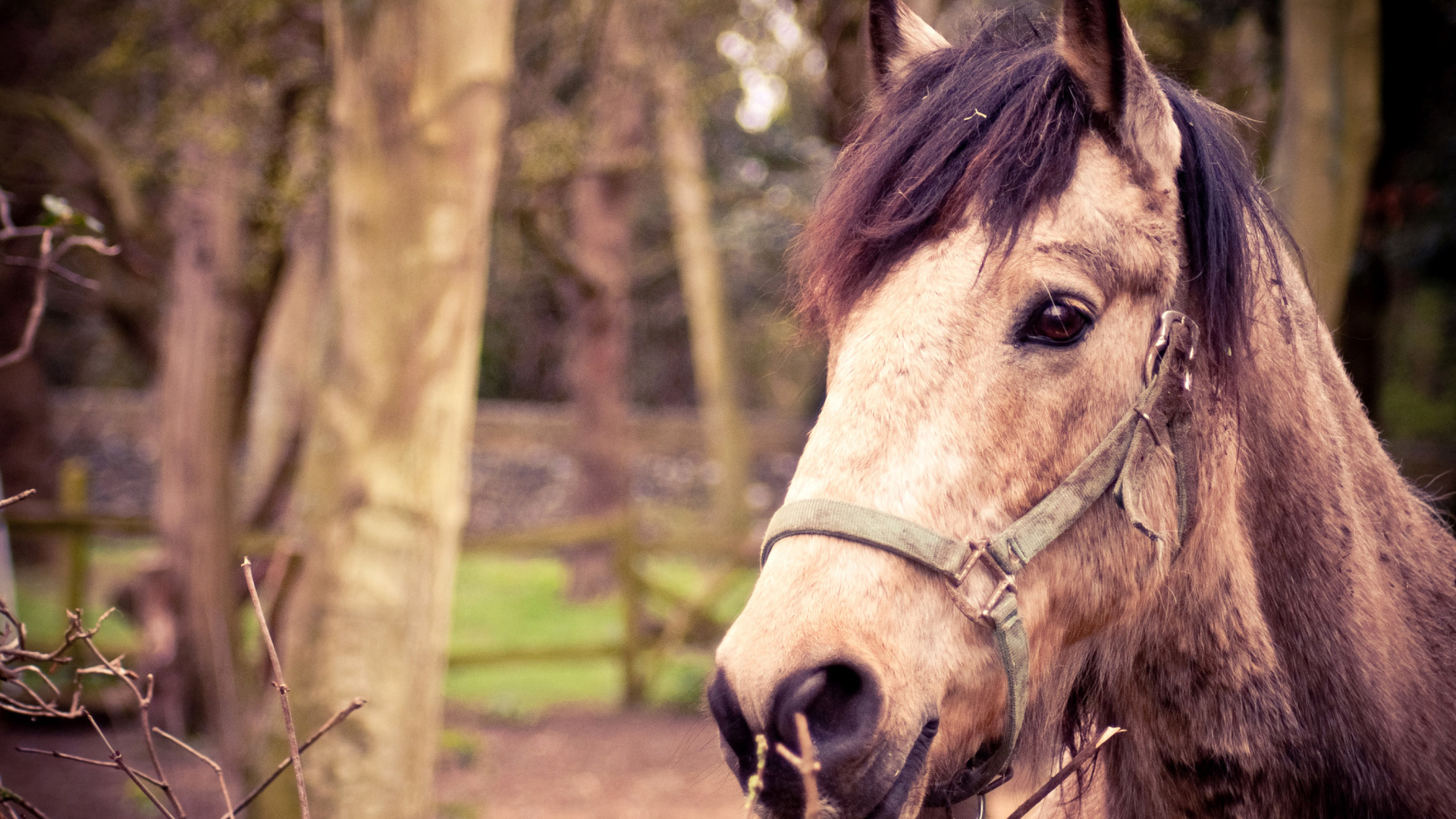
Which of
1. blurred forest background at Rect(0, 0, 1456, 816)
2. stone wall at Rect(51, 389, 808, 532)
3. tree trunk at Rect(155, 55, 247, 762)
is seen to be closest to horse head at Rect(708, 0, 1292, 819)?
blurred forest background at Rect(0, 0, 1456, 816)

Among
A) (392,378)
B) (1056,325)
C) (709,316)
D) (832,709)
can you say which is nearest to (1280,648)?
(1056,325)

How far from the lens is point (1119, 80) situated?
163 centimetres

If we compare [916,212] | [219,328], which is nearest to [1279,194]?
[916,212]

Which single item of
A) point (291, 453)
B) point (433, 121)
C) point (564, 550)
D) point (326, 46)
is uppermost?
point (326, 46)

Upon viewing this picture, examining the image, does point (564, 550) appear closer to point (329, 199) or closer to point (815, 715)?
point (329, 199)

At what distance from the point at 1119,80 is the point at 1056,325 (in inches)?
18.1

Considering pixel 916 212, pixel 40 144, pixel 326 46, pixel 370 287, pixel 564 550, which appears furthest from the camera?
pixel 564 550

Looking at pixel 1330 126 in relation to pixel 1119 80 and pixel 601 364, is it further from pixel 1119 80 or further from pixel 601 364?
pixel 601 364

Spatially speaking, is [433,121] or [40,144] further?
[40,144]

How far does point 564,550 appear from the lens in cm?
1452

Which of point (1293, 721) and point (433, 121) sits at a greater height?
point (433, 121)

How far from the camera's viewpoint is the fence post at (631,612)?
9.07m

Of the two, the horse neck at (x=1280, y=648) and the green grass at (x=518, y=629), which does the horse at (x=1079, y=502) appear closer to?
the horse neck at (x=1280, y=648)

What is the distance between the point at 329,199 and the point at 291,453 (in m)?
2.03
